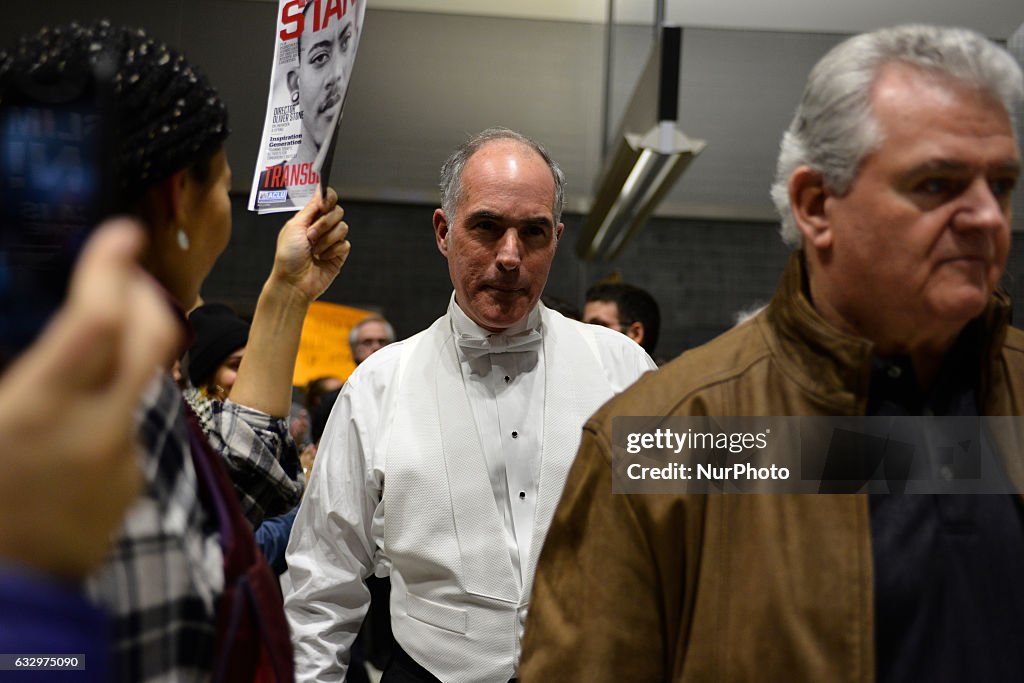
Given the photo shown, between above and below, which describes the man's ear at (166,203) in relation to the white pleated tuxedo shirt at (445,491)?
above

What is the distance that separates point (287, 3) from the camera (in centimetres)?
180

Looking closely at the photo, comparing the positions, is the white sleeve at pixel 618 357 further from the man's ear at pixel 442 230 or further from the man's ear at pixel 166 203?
the man's ear at pixel 166 203

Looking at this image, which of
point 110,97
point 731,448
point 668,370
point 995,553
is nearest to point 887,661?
point 995,553

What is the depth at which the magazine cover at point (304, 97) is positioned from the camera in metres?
1.60

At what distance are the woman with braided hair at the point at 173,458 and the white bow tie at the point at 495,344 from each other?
1.21 metres

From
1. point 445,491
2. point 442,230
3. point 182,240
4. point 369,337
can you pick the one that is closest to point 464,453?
point 445,491

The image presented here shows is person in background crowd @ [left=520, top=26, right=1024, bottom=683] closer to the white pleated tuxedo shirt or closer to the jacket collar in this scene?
the jacket collar

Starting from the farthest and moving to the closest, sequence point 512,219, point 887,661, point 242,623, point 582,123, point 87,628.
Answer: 1. point 582,123
2. point 512,219
3. point 887,661
4. point 242,623
5. point 87,628

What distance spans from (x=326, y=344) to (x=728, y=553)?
480cm

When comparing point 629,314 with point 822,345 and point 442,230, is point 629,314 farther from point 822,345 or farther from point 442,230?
point 822,345

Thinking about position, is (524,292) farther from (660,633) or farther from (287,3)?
(660,633)

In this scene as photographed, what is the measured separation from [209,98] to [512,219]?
1.22m

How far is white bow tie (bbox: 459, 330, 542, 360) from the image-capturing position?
7.41 ft

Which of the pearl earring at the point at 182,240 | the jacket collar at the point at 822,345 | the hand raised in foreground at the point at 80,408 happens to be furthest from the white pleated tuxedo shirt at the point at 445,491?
the hand raised in foreground at the point at 80,408
